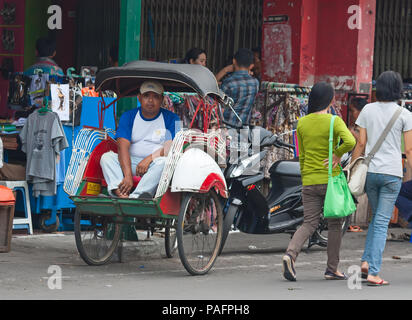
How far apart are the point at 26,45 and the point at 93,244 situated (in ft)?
22.7

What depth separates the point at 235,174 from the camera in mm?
9211

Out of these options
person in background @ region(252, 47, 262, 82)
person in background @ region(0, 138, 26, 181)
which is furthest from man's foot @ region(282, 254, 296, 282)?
person in background @ region(252, 47, 262, 82)

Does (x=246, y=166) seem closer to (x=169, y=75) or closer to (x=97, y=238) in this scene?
(x=169, y=75)

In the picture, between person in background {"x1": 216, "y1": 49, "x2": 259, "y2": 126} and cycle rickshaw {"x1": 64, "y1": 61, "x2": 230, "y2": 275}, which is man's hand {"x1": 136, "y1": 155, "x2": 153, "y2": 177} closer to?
cycle rickshaw {"x1": 64, "y1": 61, "x2": 230, "y2": 275}

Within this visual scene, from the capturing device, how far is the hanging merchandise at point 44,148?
33.0ft

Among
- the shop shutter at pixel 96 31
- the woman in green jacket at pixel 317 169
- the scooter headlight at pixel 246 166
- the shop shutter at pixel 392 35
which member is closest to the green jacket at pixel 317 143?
the woman in green jacket at pixel 317 169

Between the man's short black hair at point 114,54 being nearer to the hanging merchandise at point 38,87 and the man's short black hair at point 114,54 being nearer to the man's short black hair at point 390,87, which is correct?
the hanging merchandise at point 38,87

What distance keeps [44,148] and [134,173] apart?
207cm

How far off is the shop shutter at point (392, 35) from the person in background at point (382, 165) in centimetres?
737

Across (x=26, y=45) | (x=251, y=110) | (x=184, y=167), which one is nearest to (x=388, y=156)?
(x=184, y=167)

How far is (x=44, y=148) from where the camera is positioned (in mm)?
10055

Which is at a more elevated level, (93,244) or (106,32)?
(106,32)

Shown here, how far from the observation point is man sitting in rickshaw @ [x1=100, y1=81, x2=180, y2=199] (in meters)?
8.18

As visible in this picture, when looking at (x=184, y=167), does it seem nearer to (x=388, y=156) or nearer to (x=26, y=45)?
(x=388, y=156)
